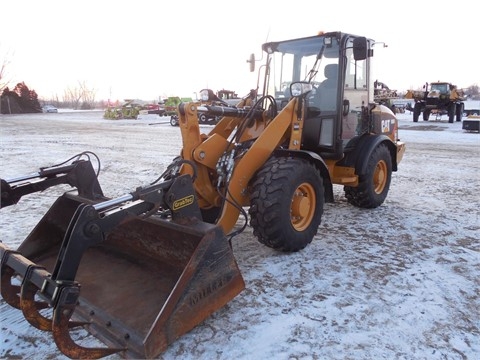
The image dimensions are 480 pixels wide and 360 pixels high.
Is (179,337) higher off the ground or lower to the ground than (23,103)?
lower

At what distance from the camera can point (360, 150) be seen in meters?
5.25

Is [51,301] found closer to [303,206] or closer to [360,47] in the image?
[303,206]

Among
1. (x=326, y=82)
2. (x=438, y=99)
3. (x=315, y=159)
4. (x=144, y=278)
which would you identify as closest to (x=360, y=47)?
(x=326, y=82)

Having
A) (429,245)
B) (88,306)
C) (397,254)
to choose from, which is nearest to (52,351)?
(88,306)

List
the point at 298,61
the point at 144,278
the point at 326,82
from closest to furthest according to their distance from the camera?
the point at 144,278 < the point at 326,82 < the point at 298,61

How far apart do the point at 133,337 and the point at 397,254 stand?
112 inches

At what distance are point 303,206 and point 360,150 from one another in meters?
1.74

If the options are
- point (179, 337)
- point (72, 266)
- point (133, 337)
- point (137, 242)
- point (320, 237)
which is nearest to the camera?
point (72, 266)

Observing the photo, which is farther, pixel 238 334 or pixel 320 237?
pixel 320 237

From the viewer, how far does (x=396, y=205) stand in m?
5.96

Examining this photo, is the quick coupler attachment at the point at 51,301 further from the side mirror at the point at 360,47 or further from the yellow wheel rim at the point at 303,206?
the side mirror at the point at 360,47

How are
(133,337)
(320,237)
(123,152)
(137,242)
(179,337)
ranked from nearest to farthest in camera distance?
(133,337), (179,337), (137,242), (320,237), (123,152)

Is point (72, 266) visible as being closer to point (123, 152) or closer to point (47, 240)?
point (47, 240)

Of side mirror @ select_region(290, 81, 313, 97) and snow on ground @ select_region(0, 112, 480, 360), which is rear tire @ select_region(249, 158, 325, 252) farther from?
side mirror @ select_region(290, 81, 313, 97)
